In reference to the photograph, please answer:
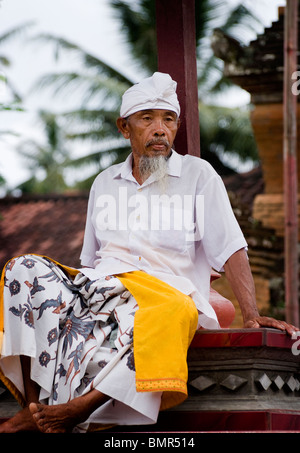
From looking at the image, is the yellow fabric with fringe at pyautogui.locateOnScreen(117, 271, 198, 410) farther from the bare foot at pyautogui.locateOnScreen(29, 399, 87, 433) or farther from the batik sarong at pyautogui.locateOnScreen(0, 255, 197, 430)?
the bare foot at pyautogui.locateOnScreen(29, 399, 87, 433)

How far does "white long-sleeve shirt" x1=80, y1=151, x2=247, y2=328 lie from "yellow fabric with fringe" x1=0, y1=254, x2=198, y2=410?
31 cm

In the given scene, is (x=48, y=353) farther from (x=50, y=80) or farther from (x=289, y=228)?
(x=50, y=80)

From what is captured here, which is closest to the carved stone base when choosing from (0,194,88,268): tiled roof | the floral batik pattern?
the floral batik pattern

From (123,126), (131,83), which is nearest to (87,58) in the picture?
(131,83)

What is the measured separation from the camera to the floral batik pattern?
3.23 meters

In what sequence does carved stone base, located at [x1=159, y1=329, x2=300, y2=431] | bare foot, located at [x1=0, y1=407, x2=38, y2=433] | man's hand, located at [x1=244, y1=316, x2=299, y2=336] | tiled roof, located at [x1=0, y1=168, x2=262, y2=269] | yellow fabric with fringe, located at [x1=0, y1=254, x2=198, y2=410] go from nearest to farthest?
yellow fabric with fringe, located at [x1=0, y1=254, x2=198, y2=410] < bare foot, located at [x1=0, y1=407, x2=38, y2=433] < carved stone base, located at [x1=159, y1=329, x2=300, y2=431] < man's hand, located at [x1=244, y1=316, x2=299, y2=336] < tiled roof, located at [x1=0, y1=168, x2=262, y2=269]

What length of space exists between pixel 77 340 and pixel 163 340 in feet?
1.32

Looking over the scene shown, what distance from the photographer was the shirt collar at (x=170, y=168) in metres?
3.83

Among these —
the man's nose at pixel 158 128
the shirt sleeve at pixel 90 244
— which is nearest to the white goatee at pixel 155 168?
the man's nose at pixel 158 128

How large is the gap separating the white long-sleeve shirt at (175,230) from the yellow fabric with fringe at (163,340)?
1.00 ft

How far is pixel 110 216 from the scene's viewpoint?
3859mm

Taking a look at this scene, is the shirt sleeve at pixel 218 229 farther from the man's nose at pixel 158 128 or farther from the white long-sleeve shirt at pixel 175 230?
the man's nose at pixel 158 128
